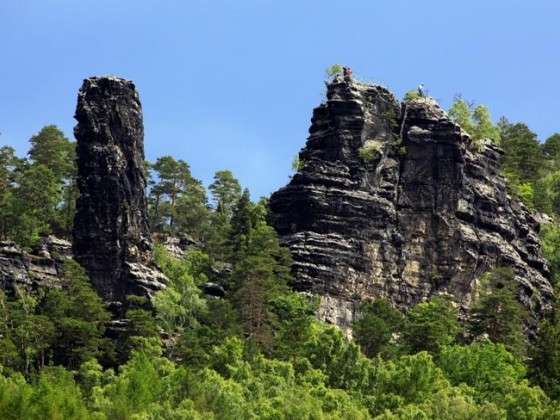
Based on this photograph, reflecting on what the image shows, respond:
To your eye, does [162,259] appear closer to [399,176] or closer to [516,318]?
[399,176]

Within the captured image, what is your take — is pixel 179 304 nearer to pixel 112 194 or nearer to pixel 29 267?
pixel 112 194

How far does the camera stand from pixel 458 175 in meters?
113

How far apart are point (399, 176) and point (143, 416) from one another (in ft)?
176

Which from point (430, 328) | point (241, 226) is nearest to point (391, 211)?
point (241, 226)

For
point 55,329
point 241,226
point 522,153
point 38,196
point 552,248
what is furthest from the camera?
point 522,153

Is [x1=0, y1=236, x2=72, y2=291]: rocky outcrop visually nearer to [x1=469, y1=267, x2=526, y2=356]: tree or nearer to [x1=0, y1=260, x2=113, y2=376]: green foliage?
[x1=0, y1=260, x2=113, y2=376]: green foliage

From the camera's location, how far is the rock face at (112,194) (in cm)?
10244

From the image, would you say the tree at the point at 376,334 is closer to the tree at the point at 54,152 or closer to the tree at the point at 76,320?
the tree at the point at 76,320

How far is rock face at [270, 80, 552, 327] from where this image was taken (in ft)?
357

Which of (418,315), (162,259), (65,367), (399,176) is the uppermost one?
(399,176)

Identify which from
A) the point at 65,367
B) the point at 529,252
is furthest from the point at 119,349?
the point at 529,252

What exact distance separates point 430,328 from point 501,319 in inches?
346

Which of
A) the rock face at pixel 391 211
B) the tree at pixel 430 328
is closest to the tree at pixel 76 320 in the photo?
the rock face at pixel 391 211

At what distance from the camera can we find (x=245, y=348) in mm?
88750
